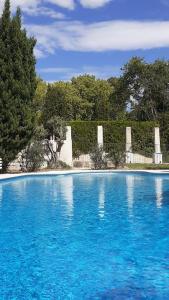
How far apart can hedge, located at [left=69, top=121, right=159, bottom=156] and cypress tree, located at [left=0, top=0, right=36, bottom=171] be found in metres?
10.1

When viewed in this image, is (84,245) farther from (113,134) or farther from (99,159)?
(113,134)

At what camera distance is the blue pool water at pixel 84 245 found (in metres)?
5.95

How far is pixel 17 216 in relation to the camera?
11.7 metres

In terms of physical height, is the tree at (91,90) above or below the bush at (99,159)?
above

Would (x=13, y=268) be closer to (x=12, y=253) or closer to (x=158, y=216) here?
(x=12, y=253)

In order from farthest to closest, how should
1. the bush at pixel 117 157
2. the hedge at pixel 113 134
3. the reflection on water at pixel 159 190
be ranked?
1. the hedge at pixel 113 134
2. the bush at pixel 117 157
3. the reflection on water at pixel 159 190

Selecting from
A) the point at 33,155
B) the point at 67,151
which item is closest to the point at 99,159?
the point at 67,151

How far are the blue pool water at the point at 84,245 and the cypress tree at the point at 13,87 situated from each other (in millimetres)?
7370

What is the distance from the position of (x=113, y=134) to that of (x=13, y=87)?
549 inches

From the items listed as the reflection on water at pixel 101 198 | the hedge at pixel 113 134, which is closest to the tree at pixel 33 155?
the reflection on water at pixel 101 198

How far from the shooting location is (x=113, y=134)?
35.8m

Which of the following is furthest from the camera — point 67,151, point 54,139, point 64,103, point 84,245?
point 64,103

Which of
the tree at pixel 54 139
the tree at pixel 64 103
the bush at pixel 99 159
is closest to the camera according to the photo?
the bush at pixel 99 159

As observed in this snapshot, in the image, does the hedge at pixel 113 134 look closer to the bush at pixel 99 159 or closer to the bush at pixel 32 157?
the bush at pixel 99 159
